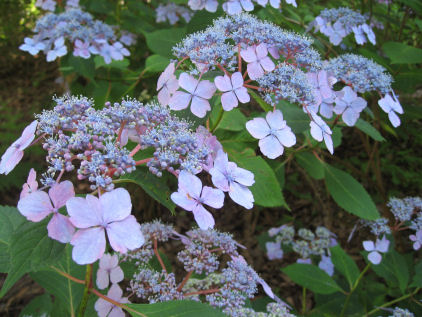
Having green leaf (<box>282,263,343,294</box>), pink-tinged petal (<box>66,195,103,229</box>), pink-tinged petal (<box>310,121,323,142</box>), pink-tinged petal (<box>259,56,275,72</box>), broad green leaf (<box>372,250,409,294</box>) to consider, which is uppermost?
pink-tinged petal (<box>259,56,275,72</box>)

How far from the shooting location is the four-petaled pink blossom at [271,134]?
99 cm

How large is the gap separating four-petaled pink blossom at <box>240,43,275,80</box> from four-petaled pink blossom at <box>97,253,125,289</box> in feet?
2.18

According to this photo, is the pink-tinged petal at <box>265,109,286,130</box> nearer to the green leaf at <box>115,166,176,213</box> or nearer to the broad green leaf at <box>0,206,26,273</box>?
the green leaf at <box>115,166,176,213</box>

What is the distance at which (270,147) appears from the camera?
3.26ft

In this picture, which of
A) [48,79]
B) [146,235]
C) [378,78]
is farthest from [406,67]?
[48,79]

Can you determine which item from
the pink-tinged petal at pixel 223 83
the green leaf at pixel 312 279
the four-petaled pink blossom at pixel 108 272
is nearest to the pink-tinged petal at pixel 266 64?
the pink-tinged petal at pixel 223 83

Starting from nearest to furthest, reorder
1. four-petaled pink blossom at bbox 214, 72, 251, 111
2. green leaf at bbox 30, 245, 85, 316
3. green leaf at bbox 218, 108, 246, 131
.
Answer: four-petaled pink blossom at bbox 214, 72, 251, 111
green leaf at bbox 30, 245, 85, 316
green leaf at bbox 218, 108, 246, 131

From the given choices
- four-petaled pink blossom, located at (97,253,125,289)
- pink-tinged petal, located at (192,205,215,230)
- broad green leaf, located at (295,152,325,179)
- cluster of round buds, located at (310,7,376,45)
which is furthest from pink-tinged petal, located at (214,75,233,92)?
broad green leaf, located at (295,152,325,179)

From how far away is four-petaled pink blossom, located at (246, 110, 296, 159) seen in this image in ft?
Answer: 3.25

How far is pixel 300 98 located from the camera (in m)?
1.07

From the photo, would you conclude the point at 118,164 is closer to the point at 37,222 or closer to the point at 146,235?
the point at 37,222

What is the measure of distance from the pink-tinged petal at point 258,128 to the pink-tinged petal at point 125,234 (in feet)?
1.35

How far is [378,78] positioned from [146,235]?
3.07 ft

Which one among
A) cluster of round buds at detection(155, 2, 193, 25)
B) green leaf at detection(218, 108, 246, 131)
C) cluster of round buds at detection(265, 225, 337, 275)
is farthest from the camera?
cluster of round buds at detection(155, 2, 193, 25)
